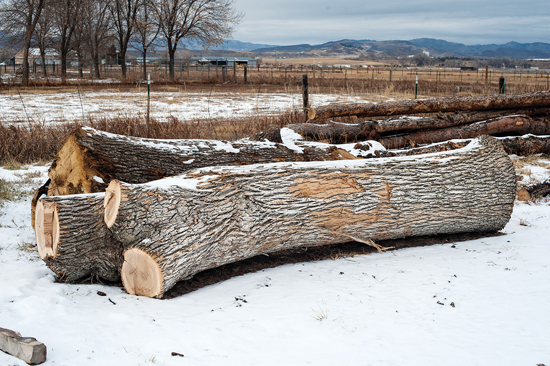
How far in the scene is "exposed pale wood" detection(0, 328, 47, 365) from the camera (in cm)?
231

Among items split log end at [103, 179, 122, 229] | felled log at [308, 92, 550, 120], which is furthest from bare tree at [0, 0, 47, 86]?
split log end at [103, 179, 122, 229]

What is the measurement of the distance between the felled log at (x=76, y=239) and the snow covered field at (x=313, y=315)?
192 mm

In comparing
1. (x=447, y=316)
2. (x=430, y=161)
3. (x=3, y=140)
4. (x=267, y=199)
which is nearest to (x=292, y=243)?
(x=267, y=199)

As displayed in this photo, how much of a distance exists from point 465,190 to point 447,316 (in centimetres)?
194

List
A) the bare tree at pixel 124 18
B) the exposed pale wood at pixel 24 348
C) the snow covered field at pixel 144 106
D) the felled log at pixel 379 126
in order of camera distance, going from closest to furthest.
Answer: the exposed pale wood at pixel 24 348 < the felled log at pixel 379 126 < the snow covered field at pixel 144 106 < the bare tree at pixel 124 18

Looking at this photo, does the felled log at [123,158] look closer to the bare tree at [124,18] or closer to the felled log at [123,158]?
the felled log at [123,158]

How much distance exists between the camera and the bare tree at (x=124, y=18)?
32219mm

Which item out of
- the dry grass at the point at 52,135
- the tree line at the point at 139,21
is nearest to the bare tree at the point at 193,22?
the tree line at the point at 139,21

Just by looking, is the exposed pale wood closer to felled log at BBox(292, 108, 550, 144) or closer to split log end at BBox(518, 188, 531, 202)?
felled log at BBox(292, 108, 550, 144)

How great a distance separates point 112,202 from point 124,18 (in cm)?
3404

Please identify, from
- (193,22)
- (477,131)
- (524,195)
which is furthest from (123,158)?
(193,22)

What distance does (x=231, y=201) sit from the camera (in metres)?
3.60

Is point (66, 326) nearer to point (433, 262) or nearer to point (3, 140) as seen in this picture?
point (433, 262)

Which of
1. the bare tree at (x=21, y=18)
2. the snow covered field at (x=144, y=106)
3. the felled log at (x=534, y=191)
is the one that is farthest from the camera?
the bare tree at (x=21, y=18)
